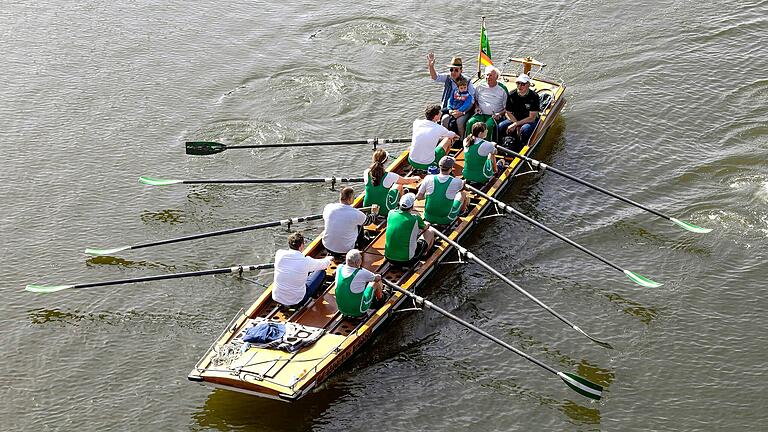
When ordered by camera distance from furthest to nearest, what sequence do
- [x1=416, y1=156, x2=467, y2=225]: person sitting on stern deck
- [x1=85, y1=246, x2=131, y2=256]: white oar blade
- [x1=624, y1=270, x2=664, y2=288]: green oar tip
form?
[x1=85, y1=246, x2=131, y2=256]: white oar blade → [x1=416, y1=156, x2=467, y2=225]: person sitting on stern deck → [x1=624, y1=270, x2=664, y2=288]: green oar tip

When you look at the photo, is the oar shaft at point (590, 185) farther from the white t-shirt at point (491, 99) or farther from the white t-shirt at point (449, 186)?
the white t-shirt at point (449, 186)

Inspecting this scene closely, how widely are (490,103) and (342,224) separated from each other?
5.81m

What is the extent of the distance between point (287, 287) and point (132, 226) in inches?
223

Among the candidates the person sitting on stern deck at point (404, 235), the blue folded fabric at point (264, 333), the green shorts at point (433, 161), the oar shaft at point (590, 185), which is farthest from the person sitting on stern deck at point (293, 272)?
the oar shaft at point (590, 185)

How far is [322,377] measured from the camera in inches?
603

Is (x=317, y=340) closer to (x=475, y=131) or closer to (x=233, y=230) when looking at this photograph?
(x=233, y=230)

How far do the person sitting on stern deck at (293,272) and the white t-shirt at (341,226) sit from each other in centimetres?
93

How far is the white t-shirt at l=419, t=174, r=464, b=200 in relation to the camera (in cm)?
1828

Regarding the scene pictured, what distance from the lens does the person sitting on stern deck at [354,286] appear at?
16031mm

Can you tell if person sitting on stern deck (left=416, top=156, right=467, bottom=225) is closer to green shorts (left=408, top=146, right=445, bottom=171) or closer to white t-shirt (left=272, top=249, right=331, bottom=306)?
green shorts (left=408, top=146, right=445, bottom=171)

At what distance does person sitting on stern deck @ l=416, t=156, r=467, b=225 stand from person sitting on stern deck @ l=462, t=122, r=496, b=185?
3.95 ft

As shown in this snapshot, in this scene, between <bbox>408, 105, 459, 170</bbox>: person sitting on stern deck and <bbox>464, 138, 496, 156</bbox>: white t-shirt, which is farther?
<bbox>408, 105, 459, 170</bbox>: person sitting on stern deck

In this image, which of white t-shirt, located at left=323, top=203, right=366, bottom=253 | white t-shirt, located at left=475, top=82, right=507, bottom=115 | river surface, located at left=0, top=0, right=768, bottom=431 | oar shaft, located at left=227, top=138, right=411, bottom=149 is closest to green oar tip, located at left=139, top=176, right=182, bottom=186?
river surface, located at left=0, top=0, right=768, bottom=431

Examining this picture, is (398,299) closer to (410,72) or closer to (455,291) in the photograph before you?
(455,291)
